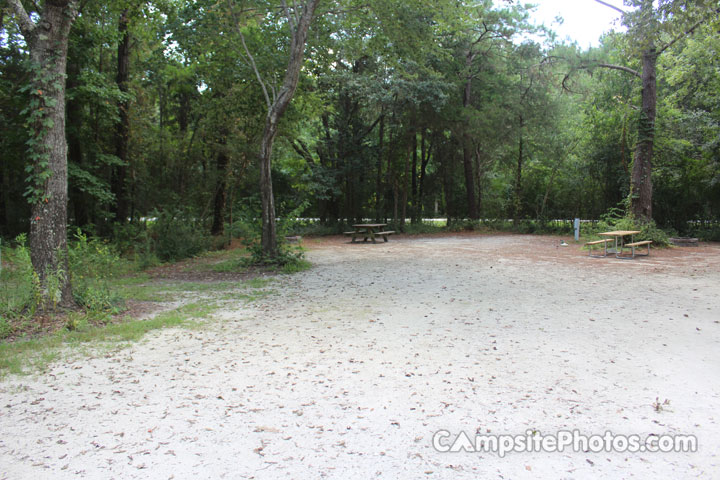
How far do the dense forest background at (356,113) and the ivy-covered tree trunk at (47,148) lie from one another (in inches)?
52.9

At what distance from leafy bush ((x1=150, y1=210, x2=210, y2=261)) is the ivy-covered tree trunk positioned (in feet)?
18.5

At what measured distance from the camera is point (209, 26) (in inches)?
364

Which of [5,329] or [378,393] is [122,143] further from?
[378,393]

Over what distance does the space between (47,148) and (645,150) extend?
1433cm

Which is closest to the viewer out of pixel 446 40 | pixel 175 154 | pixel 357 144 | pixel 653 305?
pixel 653 305

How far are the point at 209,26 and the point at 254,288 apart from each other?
569 centimetres

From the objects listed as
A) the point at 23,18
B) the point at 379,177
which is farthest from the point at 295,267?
the point at 379,177

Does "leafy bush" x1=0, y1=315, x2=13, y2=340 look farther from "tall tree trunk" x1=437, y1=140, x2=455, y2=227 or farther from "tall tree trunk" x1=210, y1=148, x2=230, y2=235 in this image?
"tall tree trunk" x1=437, y1=140, x2=455, y2=227

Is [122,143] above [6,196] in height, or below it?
above

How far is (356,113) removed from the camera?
A: 789 inches

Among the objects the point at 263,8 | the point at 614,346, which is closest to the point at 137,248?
the point at 263,8

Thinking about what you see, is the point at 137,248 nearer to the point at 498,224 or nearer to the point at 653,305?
the point at 653,305

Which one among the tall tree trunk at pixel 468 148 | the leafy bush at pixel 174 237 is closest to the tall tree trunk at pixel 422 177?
the tall tree trunk at pixel 468 148

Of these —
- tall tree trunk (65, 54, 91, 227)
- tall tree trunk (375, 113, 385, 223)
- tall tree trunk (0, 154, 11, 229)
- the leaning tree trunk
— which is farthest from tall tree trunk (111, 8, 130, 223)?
the leaning tree trunk
